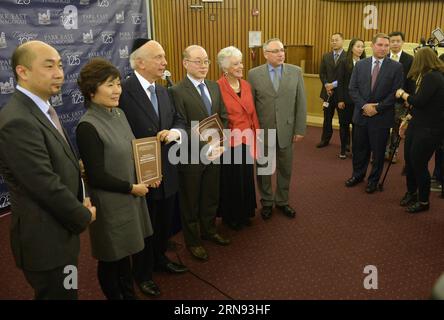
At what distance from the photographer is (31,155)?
1.59 meters

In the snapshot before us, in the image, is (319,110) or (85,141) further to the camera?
(319,110)

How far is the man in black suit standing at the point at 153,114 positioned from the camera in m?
2.39

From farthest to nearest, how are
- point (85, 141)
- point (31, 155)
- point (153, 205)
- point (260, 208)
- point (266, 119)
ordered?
point (260, 208)
point (266, 119)
point (153, 205)
point (85, 141)
point (31, 155)

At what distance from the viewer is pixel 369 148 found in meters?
4.56

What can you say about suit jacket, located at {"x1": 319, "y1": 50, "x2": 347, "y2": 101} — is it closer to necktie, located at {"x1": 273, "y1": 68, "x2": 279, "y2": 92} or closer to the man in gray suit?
the man in gray suit

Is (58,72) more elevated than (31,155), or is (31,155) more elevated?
(58,72)

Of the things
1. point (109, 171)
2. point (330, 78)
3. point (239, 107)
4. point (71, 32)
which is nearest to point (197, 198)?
point (239, 107)

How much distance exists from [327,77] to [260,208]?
9.70 ft

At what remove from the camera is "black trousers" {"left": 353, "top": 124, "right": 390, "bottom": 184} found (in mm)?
4324

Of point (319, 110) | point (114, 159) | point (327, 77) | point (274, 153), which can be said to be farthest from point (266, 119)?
point (319, 110)

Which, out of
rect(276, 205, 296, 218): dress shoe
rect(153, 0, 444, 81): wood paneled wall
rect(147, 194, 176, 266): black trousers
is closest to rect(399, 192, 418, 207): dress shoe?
rect(276, 205, 296, 218): dress shoe

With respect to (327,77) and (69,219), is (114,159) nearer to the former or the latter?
(69,219)

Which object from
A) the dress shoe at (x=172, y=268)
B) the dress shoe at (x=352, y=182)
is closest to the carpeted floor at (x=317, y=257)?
the dress shoe at (x=172, y=268)

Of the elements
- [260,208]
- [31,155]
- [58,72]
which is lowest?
[260,208]
